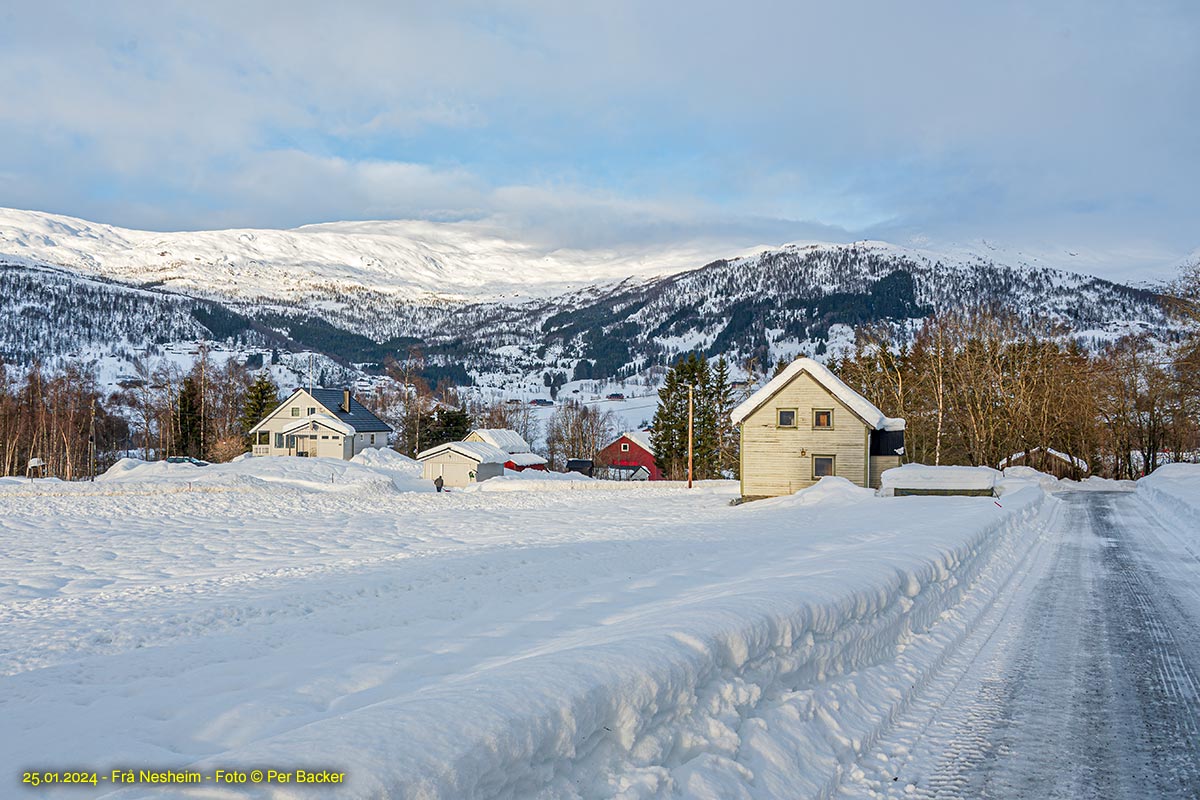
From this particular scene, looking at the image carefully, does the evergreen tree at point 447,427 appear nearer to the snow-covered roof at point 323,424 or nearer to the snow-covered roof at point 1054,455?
the snow-covered roof at point 323,424

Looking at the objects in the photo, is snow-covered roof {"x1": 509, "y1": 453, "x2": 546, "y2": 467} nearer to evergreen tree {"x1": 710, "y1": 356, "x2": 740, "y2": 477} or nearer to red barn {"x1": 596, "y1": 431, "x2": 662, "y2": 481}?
evergreen tree {"x1": 710, "y1": 356, "x2": 740, "y2": 477}

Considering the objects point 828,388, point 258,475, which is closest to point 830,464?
point 828,388

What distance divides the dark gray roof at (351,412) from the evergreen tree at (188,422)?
34.9 ft

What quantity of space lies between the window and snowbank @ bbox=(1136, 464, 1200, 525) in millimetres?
13620

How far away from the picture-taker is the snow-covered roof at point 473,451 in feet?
213

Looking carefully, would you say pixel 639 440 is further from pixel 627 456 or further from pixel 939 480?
pixel 939 480

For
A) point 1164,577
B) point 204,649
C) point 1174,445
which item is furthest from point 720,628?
point 1174,445

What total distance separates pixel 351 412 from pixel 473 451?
74.8 feet

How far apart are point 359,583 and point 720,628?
9.81 meters

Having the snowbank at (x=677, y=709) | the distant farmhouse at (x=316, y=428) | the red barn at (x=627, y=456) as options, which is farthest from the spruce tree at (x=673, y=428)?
the snowbank at (x=677, y=709)

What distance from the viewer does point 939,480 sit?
37188 millimetres

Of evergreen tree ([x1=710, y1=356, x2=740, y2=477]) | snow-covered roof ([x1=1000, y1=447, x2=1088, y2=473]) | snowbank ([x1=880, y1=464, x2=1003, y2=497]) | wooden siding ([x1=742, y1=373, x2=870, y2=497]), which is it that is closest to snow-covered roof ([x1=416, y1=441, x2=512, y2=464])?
evergreen tree ([x1=710, y1=356, x2=740, y2=477])

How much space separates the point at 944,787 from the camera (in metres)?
6.02

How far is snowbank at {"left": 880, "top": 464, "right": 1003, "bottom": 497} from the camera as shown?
36903 mm
